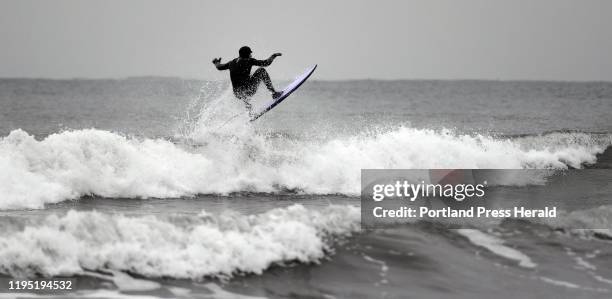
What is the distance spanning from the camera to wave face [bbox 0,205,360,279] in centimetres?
782

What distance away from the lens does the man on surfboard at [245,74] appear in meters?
12.7

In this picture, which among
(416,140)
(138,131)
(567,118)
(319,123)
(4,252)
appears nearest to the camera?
(4,252)

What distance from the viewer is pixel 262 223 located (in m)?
8.73

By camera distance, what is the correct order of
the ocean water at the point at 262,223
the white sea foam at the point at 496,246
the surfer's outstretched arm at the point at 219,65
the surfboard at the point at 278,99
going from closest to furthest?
the ocean water at the point at 262,223 < the white sea foam at the point at 496,246 < the surfer's outstretched arm at the point at 219,65 < the surfboard at the point at 278,99

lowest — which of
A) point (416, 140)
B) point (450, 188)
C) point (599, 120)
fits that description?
point (450, 188)

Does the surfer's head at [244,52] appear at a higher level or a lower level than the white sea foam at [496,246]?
higher

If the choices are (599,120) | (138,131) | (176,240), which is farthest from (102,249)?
(599,120)

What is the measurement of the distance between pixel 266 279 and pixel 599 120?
28397mm

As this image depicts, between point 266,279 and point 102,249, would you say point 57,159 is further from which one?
point 266,279

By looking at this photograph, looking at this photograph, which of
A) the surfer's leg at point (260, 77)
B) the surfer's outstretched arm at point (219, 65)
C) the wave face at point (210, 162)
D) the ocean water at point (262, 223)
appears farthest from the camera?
the surfer's leg at point (260, 77)

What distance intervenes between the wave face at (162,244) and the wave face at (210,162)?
3221 mm

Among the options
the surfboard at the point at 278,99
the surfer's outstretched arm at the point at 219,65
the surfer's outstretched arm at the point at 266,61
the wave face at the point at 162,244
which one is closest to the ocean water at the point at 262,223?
the wave face at the point at 162,244

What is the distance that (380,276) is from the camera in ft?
26.8

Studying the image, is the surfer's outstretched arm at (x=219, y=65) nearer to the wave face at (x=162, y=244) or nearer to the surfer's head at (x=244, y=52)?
the surfer's head at (x=244, y=52)
